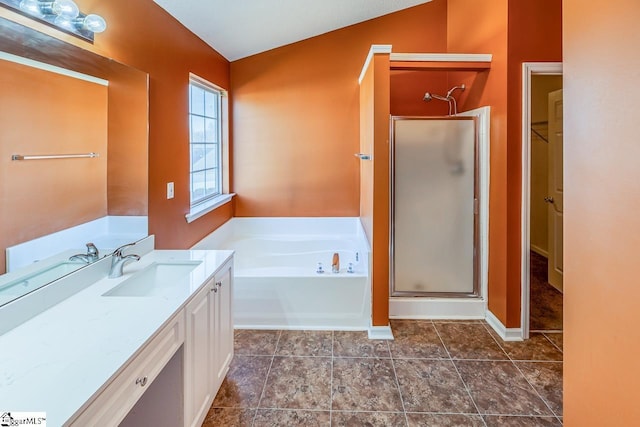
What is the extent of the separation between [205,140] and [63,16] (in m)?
2.11

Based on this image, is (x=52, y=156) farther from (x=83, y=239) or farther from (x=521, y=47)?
(x=521, y=47)

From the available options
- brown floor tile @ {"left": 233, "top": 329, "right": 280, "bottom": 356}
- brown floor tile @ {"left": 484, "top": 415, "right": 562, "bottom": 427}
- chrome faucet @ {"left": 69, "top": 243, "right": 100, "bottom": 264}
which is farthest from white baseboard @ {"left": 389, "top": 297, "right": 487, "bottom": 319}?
chrome faucet @ {"left": 69, "top": 243, "right": 100, "bottom": 264}

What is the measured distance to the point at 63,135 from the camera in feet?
5.04

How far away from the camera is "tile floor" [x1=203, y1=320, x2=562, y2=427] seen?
6.31 ft

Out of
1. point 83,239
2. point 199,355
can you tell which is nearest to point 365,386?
point 199,355

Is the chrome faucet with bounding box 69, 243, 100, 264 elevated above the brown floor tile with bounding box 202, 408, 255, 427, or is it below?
above

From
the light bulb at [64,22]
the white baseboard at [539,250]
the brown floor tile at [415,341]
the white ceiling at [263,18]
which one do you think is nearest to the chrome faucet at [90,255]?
the light bulb at [64,22]

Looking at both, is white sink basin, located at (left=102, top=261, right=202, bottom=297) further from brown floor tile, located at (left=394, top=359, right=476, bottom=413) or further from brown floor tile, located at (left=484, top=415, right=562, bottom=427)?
brown floor tile, located at (left=484, top=415, right=562, bottom=427)

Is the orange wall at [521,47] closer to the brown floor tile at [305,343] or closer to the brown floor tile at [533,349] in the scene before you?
the brown floor tile at [533,349]

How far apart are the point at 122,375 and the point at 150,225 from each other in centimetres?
139

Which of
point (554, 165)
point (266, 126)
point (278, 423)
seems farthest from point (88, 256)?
point (554, 165)

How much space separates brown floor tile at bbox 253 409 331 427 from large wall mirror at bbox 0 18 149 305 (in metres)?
1.28

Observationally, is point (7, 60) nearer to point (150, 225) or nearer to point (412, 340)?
point (150, 225)

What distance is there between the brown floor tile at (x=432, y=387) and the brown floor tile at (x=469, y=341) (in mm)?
197
